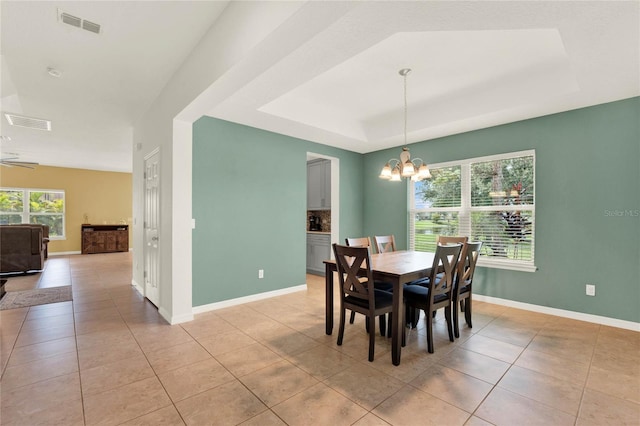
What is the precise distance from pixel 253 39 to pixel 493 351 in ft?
10.4

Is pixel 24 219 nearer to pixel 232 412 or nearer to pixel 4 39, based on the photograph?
pixel 4 39

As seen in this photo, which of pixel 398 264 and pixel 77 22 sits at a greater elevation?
pixel 77 22

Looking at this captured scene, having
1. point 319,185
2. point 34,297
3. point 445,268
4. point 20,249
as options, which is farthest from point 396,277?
Result: point 20,249

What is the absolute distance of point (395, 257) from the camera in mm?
3363

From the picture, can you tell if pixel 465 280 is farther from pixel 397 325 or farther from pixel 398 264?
pixel 397 325

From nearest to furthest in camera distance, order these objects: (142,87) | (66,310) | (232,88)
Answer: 1. (232,88)
2. (142,87)
3. (66,310)

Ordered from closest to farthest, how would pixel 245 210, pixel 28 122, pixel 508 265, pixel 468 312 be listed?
pixel 468 312
pixel 508 265
pixel 245 210
pixel 28 122

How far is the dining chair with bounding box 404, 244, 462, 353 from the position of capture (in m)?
2.58

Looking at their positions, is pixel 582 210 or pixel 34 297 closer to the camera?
pixel 582 210

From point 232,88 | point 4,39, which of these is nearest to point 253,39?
point 232,88

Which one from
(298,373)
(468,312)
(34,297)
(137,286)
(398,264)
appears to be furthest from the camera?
(137,286)

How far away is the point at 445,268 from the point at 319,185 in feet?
12.4

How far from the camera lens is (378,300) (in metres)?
2.63

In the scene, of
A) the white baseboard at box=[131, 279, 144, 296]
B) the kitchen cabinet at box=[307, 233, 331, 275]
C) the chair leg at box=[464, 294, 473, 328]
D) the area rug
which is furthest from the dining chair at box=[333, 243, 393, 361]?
the area rug
